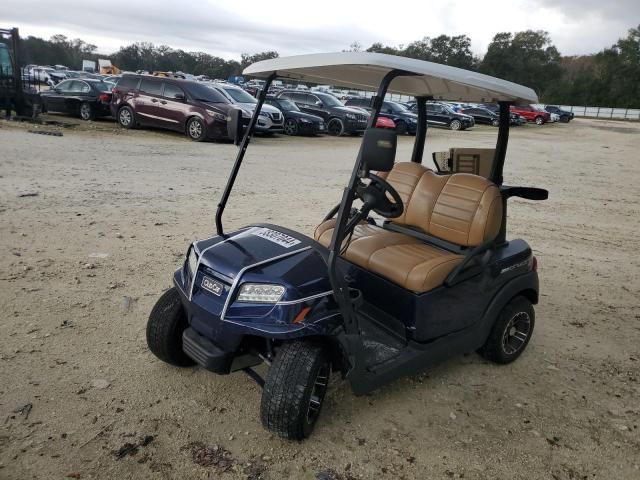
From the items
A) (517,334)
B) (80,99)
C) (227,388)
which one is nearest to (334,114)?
(80,99)

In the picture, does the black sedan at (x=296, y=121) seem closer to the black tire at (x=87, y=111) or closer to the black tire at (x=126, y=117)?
the black tire at (x=126, y=117)

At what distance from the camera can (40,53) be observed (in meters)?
73.9

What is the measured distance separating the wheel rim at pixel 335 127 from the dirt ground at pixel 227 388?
12.0 m

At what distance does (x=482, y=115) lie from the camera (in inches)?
1233

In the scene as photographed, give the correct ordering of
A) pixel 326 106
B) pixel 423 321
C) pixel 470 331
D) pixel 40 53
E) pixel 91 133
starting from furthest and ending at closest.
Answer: pixel 40 53, pixel 326 106, pixel 91 133, pixel 470 331, pixel 423 321

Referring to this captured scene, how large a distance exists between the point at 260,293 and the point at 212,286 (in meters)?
0.30

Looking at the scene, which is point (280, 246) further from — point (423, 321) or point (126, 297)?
point (126, 297)

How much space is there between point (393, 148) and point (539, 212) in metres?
6.38

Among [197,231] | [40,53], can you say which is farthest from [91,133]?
[40,53]

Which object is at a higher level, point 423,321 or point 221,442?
point 423,321

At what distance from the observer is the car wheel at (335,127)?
18.1 m

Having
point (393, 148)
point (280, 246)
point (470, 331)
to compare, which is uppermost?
point (393, 148)

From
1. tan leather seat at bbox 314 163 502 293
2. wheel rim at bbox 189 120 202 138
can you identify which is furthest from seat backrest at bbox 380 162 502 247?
wheel rim at bbox 189 120 202 138

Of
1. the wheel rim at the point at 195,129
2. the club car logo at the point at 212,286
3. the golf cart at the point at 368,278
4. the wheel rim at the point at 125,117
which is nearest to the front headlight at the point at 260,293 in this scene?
the golf cart at the point at 368,278
